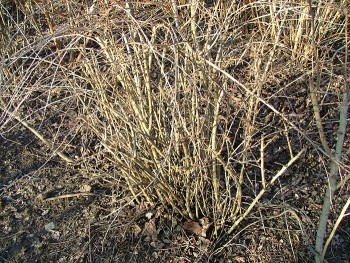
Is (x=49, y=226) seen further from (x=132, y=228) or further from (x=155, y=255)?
(x=155, y=255)

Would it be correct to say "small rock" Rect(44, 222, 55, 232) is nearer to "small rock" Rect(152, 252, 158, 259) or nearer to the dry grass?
the dry grass

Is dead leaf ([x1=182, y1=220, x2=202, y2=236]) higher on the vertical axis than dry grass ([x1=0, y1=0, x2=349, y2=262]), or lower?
lower

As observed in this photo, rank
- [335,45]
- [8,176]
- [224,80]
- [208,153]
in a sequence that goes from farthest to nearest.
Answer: [335,45]
[8,176]
[208,153]
[224,80]

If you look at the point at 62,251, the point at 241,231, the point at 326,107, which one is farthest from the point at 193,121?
the point at 326,107

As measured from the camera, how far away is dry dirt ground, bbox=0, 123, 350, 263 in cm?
240

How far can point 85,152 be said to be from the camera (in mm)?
2982

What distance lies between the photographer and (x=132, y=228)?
2.55 metres

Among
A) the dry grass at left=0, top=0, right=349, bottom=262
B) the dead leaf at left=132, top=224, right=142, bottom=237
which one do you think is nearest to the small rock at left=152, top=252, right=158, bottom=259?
the dead leaf at left=132, top=224, right=142, bottom=237

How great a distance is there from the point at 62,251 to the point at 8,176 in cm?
75

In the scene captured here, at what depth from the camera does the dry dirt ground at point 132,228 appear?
2396 mm

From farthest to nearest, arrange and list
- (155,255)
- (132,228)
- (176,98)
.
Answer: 1. (132,228)
2. (155,255)
3. (176,98)

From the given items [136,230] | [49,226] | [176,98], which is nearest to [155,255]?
[136,230]

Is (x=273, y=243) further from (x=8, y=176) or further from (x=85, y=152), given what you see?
(x=8, y=176)

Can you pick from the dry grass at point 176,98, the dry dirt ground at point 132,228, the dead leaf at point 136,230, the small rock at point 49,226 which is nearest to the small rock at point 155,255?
the dry dirt ground at point 132,228
